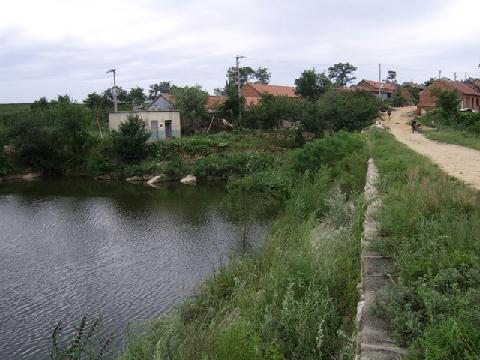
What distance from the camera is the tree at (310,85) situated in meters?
48.5

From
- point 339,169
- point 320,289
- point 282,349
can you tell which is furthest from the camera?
point 339,169

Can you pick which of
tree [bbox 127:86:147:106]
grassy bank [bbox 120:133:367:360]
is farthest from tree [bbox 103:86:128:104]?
grassy bank [bbox 120:133:367:360]

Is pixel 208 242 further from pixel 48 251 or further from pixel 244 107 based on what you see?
pixel 244 107

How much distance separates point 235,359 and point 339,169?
45.3 feet

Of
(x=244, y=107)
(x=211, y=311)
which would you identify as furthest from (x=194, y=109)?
(x=211, y=311)

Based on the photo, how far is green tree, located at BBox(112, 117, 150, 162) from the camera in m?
33.6

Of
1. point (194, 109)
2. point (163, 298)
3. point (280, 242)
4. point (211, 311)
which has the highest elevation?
point (194, 109)

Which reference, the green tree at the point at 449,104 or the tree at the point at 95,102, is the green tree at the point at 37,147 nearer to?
the tree at the point at 95,102

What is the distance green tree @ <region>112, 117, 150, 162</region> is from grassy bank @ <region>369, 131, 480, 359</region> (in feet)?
92.8

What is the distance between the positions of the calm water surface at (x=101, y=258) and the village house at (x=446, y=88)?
28635 mm

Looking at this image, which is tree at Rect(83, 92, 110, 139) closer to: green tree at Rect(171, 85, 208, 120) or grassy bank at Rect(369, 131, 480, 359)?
green tree at Rect(171, 85, 208, 120)

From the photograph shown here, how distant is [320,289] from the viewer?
5.99m

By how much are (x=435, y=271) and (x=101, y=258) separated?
11.6m

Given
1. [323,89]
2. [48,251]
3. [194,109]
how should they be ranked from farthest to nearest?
1. [323,89]
2. [194,109]
3. [48,251]
